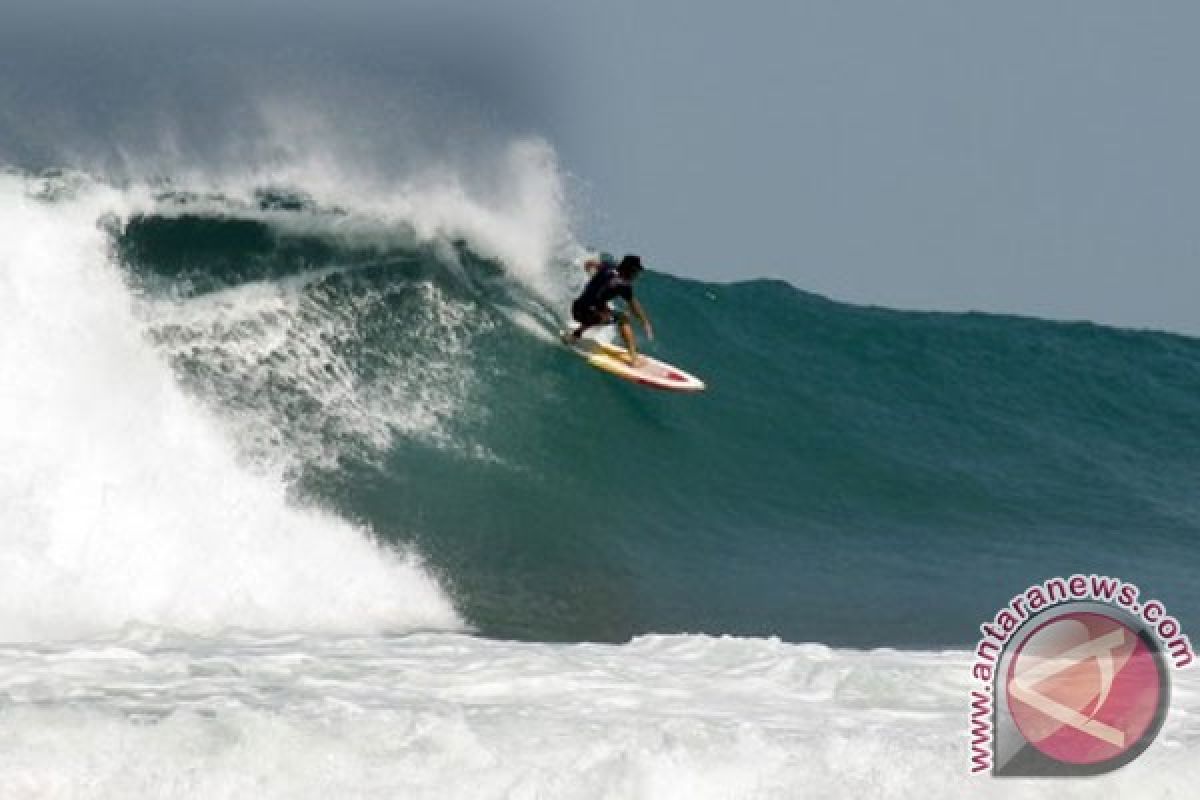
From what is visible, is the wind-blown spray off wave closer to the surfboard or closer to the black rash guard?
the surfboard

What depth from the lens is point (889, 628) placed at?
11867 millimetres

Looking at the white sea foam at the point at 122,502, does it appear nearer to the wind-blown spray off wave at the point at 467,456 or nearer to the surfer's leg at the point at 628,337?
the wind-blown spray off wave at the point at 467,456

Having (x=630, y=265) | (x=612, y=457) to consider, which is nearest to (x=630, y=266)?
(x=630, y=265)

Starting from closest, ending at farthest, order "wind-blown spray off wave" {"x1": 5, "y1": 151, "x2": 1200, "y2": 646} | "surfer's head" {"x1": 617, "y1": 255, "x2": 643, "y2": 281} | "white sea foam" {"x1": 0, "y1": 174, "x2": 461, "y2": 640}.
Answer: "white sea foam" {"x1": 0, "y1": 174, "x2": 461, "y2": 640}, "wind-blown spray off wave" {"x1": 5, "y1": 151, "x2": 1200, "y2": 646}, "surfer's head" {"x1": 617, "y1": 255, "x2": 643, "y2": 281}

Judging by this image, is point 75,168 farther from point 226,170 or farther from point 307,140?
point 307,140

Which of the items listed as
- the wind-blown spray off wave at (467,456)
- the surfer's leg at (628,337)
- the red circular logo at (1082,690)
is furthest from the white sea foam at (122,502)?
the surfer's leg at (628,337)

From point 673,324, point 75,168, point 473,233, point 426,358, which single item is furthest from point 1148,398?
point 75,168

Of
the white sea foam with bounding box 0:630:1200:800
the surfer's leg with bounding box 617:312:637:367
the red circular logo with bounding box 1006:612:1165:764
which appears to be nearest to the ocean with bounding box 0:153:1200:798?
the white sea foam with bounding box 0:630:1200:800

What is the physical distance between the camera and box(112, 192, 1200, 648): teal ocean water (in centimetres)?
1214

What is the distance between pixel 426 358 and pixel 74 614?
636cm

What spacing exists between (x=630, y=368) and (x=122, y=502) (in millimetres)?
6208

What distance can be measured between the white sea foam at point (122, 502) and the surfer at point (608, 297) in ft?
14.2

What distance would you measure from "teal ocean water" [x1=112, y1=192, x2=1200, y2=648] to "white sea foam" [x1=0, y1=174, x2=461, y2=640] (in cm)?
47

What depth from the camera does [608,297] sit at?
49.5ft
